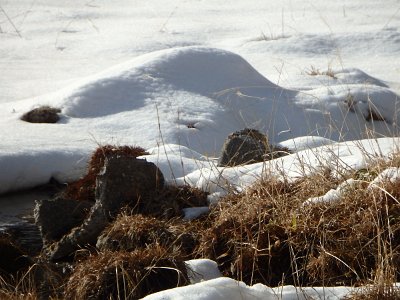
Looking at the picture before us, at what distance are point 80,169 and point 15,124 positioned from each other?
127 cm

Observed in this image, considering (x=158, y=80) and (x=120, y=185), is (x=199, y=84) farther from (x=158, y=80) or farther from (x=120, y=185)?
(x=120, y=185)

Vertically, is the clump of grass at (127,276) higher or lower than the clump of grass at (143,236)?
higher

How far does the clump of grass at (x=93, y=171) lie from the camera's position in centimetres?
602

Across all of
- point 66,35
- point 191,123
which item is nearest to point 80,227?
point 191,123

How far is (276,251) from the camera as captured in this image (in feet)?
15.7

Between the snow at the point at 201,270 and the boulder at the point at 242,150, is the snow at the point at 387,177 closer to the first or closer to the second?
the snow at the point at 201,270

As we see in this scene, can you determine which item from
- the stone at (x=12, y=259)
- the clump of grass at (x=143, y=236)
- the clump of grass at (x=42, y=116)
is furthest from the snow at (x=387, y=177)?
the clump of grass at (x=42, y=116)

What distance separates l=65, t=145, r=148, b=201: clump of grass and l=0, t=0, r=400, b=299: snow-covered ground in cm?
21

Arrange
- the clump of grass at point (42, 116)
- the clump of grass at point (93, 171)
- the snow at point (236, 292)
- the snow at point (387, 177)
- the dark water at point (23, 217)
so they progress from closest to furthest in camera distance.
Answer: the snow at point (236, 292) → the snow at point (387, 177) → the dark water at point (23, 217) → the clump of grass at point (93, 171) → the clump of grass at point (42, 116)

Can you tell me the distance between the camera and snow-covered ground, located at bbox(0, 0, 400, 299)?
21.2 ft

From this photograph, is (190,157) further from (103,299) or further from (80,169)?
(103,299)

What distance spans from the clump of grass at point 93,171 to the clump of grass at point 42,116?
148 centimetres

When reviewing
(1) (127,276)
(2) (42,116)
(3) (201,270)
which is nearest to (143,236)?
(3) (201,270)

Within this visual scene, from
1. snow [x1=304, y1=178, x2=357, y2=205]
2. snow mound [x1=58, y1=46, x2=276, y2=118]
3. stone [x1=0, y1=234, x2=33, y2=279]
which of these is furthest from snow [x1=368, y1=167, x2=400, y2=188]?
snow mound [x1=58, y1=46, x2=276, y2=118]
